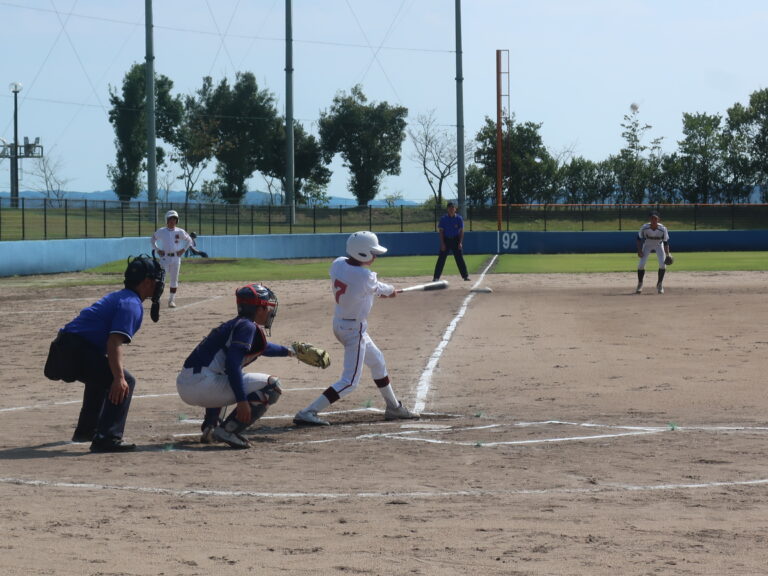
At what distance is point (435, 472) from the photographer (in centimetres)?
788

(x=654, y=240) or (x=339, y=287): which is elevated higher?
(x=654, y=240)

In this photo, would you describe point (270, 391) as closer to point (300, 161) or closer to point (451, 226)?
point (451, 226)

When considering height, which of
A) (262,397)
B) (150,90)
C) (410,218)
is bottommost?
(262,397)

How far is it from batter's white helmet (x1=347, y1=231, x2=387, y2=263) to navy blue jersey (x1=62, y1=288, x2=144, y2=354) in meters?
2.06

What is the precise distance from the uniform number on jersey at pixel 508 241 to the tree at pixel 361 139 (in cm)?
2755

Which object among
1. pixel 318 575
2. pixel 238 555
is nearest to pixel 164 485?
pixel 238 555

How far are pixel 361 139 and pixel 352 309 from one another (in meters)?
73.4

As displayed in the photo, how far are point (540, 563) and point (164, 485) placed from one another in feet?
9.83

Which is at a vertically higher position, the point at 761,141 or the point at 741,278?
the point at 761,141

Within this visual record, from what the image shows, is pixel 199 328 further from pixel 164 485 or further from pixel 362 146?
pixel 362 146

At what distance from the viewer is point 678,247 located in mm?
57344

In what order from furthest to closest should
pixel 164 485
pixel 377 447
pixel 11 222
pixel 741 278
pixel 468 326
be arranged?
pixel 11 222, pixel 741 278, pixel 468 326, pixel 377 447, pixel 164 485

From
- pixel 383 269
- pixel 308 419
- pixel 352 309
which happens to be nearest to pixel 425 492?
pixel 308 419

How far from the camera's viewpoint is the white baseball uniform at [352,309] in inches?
390
